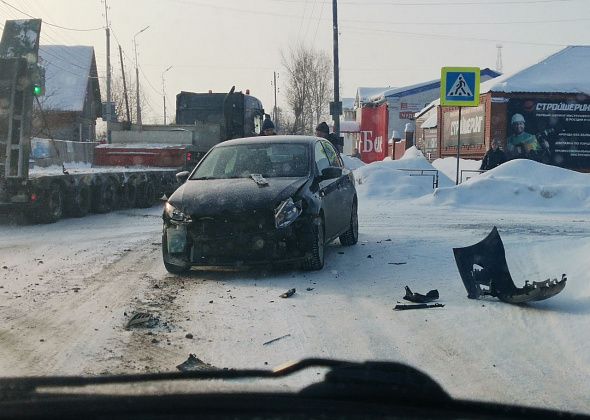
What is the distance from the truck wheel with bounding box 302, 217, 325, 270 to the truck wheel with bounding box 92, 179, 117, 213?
28.6 ft

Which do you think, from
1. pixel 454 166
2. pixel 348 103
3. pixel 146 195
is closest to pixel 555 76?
pixel 454 166

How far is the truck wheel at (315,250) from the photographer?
7.97 meters

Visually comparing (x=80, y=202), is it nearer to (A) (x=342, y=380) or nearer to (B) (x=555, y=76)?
(A) (x=342, y=380)

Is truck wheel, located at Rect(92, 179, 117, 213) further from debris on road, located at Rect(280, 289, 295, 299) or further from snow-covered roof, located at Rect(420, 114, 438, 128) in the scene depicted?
snow-covered roof, located at Rect(420, 114, 438, 128)

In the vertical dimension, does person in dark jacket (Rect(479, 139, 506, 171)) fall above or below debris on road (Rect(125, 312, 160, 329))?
above

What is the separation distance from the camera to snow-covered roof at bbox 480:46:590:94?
2933cm

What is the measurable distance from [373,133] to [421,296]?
203 feet

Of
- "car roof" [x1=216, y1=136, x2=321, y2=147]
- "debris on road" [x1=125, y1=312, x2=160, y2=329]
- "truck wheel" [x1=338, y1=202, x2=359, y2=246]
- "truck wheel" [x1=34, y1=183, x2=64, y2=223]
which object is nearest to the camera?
"debris on road" [x1=125, y1=312, x2=160, y2=329]

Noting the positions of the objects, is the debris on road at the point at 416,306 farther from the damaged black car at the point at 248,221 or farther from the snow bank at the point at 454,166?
the snow bank at the point at 454,166

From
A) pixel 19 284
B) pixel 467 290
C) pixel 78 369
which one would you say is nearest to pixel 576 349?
pixel 467 290

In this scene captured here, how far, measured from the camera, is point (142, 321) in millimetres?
5766

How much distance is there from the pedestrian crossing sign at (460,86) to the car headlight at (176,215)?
445 inches

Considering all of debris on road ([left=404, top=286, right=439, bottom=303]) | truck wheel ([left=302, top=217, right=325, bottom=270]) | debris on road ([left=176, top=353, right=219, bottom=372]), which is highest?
truck wheel ([left=302, top=217, right=325, bottom=270])

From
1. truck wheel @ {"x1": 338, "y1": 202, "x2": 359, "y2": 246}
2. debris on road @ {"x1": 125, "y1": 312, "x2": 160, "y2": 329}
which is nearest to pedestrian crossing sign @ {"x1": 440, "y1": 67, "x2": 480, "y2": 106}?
truck wheel @ {"x1": 338, "y1": 202, "x2": 359, "y2": 246}
